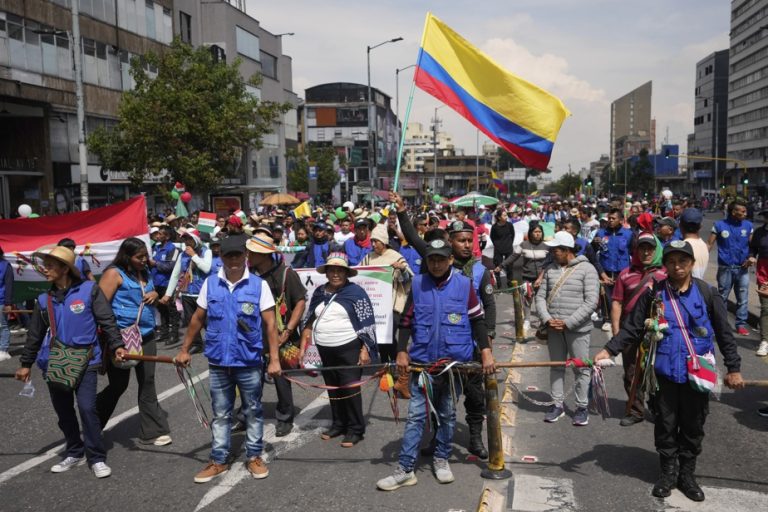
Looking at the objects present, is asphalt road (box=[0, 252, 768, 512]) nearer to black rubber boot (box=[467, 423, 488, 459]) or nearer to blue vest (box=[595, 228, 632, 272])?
black rubber boot (box=[467, 423, 488, 459])

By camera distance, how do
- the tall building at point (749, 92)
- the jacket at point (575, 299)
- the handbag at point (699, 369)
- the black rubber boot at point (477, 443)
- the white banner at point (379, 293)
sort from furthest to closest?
1. the tall building at point (749, 92)
2. the white banner at point (379, 293)
3. the jacket at point (575, 299)
4. the black rubber boot at point (477, 443)
5. the handbag at point (699, 369)

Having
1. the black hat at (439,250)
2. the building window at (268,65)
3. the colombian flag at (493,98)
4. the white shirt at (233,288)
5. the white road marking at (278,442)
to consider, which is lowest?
the white road marking at (278,442)

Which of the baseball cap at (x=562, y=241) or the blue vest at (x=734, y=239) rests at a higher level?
the baseball cap at (x=562, y=241)

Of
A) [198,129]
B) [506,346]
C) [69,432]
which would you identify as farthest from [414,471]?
[198,129]

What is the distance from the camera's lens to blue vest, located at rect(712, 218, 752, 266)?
1020 centimetres

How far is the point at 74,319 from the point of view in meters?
5.46

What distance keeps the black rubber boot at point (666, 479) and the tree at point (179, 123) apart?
2337cm

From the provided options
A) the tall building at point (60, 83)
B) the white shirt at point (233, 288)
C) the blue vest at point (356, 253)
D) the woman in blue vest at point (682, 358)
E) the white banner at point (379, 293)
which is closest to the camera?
the woman in blue vest at point (682, 358)

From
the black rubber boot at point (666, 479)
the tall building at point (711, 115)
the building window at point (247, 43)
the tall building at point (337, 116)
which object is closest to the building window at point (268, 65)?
the building window at point (247, 43)

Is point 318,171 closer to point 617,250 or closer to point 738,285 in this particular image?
point 617,250

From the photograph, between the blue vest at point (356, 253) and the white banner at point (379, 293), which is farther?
the blue vest at point (356, 253)

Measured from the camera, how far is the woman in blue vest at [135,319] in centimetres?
596

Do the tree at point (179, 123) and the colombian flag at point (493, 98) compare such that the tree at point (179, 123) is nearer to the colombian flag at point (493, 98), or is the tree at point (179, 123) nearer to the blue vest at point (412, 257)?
the blue vest at point (412, 257)

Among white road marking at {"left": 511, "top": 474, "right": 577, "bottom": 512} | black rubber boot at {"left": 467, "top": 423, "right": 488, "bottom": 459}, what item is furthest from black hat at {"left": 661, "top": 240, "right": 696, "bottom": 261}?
black rubber boot at {"left": 467, "top": 423, "right": 488, "bottom": 459}
